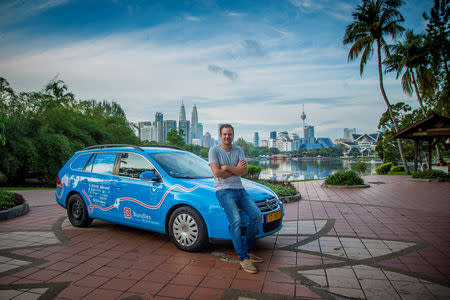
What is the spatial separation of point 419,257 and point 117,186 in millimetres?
4731

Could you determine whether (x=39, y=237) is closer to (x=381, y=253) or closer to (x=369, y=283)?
(x=369, y=283)

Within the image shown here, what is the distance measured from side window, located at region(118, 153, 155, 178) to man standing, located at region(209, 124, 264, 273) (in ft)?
4.60

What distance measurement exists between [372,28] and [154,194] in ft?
72.1

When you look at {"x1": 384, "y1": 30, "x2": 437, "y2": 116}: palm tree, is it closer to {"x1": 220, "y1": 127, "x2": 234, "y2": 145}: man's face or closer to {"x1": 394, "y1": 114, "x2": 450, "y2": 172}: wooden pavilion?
{"x1": 394, "y1": 114, "x2": 450, "y2": 172}: wooden pavilion

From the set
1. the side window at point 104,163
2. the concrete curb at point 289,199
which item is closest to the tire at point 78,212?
the side window at point 104,163

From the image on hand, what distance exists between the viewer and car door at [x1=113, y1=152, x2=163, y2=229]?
4344mm

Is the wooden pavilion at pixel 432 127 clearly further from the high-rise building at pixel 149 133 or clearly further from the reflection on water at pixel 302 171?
the high-rise building at pixel 149 133

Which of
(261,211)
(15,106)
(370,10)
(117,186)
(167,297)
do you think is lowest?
(167,297)

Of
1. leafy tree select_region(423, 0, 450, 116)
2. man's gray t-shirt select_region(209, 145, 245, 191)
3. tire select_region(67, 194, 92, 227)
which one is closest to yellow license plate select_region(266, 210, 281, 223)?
man's gray t-shirt select_region(209, 145, 245, 191)

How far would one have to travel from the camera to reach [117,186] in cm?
480

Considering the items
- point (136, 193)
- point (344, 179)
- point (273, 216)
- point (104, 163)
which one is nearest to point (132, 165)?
point (136, 193)

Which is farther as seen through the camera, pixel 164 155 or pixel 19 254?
pixel 164 155

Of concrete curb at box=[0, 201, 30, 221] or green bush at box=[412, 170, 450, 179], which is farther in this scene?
green bush at box=[412, 170, 450, 179]

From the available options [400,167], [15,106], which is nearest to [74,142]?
[15,106]
